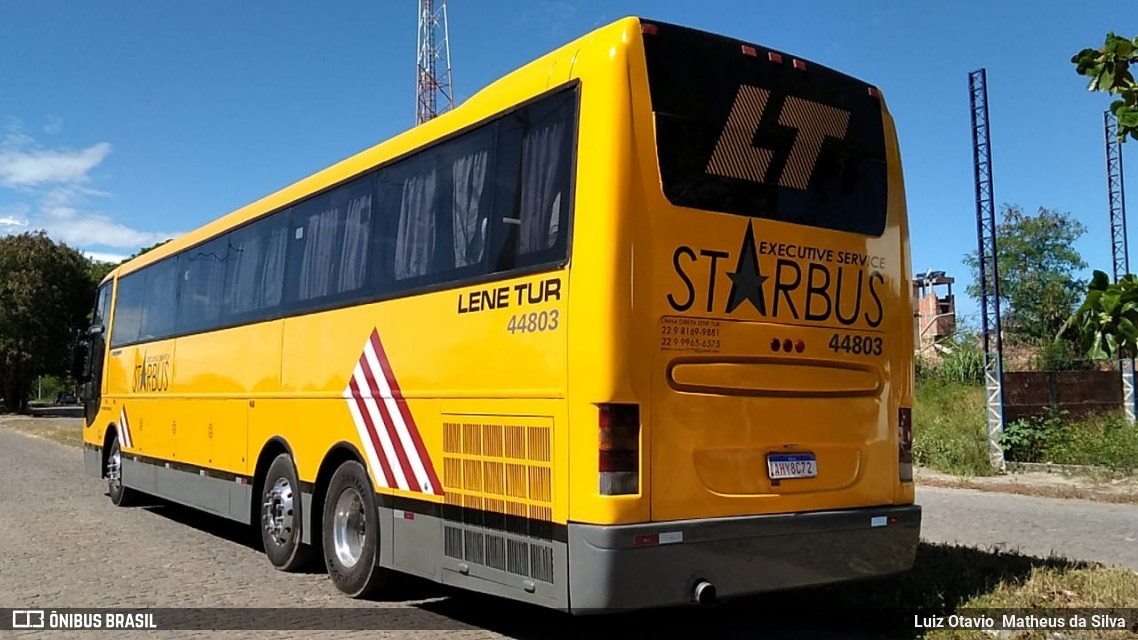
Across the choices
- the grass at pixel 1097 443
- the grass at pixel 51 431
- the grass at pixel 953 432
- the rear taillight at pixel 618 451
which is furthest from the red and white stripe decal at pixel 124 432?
the grass at pixel 51 431

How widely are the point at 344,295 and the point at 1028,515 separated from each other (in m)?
9.06

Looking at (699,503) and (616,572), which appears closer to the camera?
(616,572)

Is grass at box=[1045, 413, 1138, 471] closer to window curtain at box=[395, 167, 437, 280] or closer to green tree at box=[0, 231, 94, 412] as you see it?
window curtain at box=[395, 167, 437, 280]

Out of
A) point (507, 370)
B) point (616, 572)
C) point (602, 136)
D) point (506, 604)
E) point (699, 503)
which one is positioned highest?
point (602, 136)

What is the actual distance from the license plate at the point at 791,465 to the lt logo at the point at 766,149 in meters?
1.76

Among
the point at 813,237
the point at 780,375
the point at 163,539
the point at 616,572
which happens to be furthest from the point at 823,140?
the point at 163,539

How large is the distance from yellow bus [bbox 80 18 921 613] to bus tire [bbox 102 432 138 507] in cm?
771

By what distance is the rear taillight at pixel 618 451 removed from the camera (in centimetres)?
518

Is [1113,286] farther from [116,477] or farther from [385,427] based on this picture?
[116,477]

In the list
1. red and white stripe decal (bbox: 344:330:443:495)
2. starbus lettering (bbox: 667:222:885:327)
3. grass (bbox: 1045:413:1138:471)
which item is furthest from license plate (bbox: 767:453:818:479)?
grass (bbox: 1045:413:1138:471)

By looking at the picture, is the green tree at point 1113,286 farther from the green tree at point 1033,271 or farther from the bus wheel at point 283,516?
the green tree at point 1033,271

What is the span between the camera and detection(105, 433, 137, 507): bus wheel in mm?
14180

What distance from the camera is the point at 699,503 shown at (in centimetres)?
545

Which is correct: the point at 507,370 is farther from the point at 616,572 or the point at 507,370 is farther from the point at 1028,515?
the point at 1028,515
